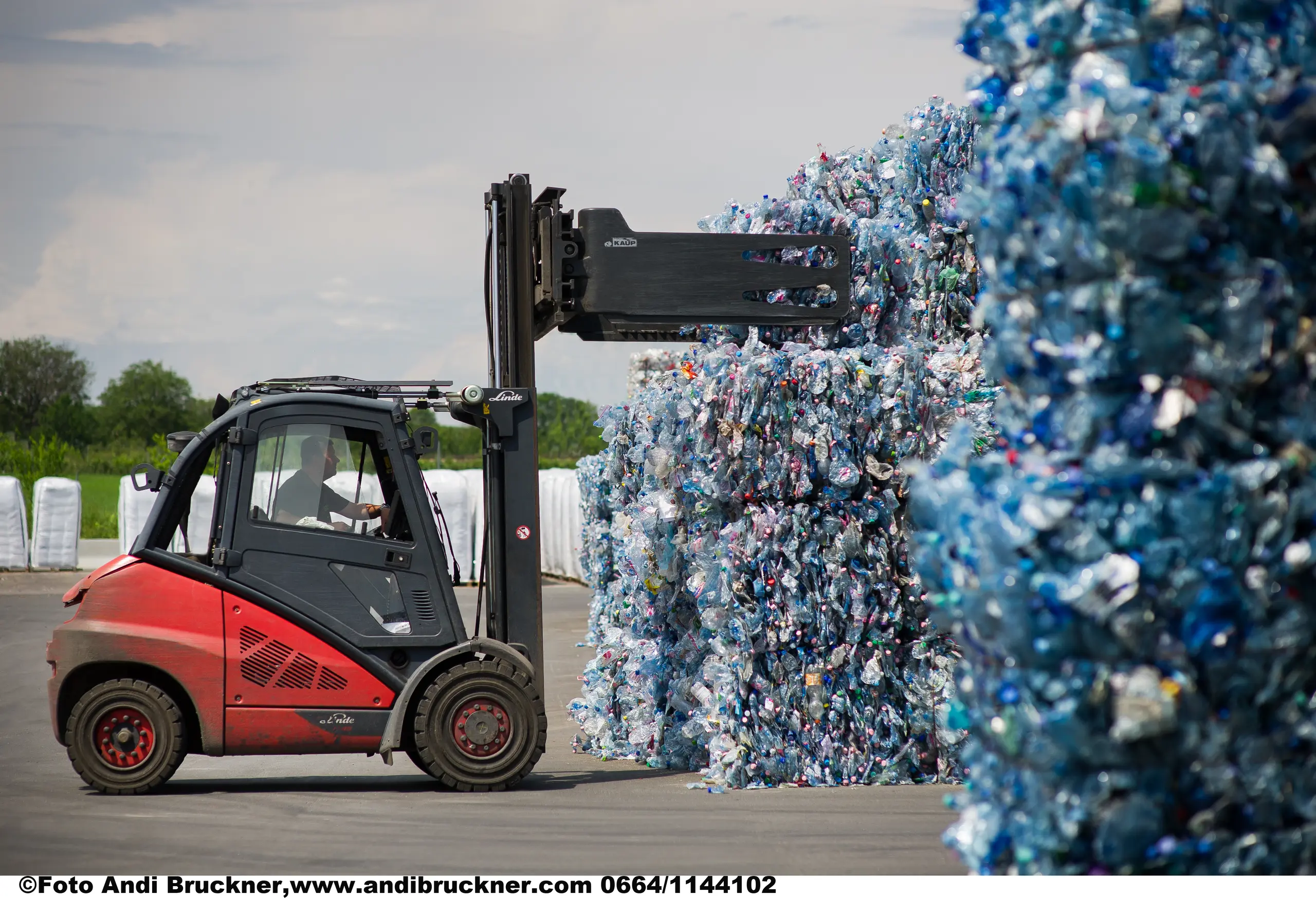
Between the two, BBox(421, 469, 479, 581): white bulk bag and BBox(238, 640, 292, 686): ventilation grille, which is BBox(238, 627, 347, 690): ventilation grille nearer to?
BBox(238, 640, 292, 686): ventilation grille

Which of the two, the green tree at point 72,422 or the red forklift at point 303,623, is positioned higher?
the green tree at point 72,422

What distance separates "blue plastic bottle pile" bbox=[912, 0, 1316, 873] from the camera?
3.58m

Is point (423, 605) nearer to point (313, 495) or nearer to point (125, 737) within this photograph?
point (313, 495)

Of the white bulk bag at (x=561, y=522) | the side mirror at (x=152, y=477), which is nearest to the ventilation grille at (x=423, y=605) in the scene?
the side mirror at (x=152, y=477)

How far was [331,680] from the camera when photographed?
7348 mm

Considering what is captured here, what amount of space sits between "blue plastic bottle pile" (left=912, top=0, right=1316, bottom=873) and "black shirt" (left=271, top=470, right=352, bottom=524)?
4.58 metres

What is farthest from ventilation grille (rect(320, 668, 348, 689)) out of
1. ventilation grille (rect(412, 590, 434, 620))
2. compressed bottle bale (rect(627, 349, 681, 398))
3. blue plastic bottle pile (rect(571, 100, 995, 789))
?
compressed bottle bale (rect(627, 349, 681, 398))

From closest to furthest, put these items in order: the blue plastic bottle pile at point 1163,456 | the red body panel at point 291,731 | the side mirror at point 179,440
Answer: the blue plastic bottle pile at point 1163,456 < the red body panel at point 291,731 < the side mirror at point 179,440

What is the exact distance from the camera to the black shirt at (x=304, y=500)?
754cm

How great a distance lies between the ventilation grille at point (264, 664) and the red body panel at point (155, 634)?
0.41 ft

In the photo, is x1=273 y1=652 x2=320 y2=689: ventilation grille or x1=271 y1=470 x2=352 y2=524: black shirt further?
x1=271 y1=470 x2=352 y2=524: black shirt

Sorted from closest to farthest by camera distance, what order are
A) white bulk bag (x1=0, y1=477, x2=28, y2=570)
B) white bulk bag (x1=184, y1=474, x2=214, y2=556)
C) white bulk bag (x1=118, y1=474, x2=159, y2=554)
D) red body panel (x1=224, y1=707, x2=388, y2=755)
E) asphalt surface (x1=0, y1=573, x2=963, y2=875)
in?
asphalt surface (x1=0, y1=573, x2=963, y2=875) < red body panel (x1=224, y1=707, x2=388, y2=755) < white bulk bag (x1=184, y1=474, x2=214, y2=556) < white bulk bag (x1=118, y1=474, x2=159, y2=554) < white bulk bag (x1=0, y1=477, x2=28, y2=570)

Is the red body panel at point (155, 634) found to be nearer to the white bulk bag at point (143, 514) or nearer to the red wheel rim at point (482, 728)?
the red wheel rim at point (482, 728)

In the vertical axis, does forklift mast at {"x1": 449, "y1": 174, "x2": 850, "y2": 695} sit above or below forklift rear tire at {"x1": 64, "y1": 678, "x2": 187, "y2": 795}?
above
